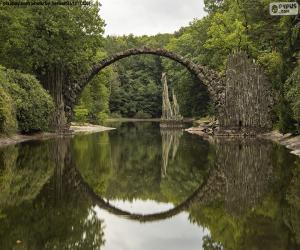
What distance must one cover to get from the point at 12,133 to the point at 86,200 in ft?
57.2

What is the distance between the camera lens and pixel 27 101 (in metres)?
28.0

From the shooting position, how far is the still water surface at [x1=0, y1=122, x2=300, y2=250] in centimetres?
691

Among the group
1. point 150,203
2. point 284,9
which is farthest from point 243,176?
point 284,9

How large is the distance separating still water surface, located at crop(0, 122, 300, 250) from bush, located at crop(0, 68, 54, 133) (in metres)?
10.4

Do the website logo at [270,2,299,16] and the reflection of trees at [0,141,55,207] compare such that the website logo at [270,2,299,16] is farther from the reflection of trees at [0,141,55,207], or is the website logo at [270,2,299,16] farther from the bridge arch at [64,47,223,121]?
the bridge arch at [64,47,223,121]

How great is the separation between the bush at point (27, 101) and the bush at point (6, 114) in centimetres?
147

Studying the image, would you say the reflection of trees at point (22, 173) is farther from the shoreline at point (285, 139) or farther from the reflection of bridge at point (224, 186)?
the shoreline at point (285, 139)

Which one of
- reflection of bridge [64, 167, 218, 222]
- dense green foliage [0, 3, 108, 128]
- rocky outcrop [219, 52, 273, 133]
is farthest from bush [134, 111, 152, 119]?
reflection of bridge [64, 167, 218, 222]

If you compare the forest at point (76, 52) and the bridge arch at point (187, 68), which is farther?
the bridge arch at point (187, 68)

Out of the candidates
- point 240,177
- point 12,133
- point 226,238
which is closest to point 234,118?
point 12,133

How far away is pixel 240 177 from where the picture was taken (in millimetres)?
12789

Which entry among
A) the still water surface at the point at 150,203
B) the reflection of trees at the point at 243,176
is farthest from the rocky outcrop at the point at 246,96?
the still water surface at the point at 150,203

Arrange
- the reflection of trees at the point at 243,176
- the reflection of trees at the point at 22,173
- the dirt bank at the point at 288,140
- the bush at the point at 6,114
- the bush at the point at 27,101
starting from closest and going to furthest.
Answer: the reflection of trees at the point at 243,176 < the reflection of trees at the point at 22,173 < the dirt bank at the point at 288,140 < the bush at the point at 6,114 < the bush at the point at 27,101

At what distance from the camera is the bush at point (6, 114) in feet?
77.3
